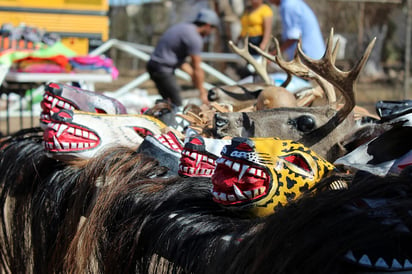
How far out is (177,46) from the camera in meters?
7.01

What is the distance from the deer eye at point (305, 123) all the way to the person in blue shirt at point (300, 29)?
12.1 feet

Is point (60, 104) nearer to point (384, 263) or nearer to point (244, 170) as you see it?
point (244, 170)

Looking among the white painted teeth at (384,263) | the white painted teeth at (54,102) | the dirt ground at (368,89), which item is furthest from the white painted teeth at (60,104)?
the dirt ground at (368,89)

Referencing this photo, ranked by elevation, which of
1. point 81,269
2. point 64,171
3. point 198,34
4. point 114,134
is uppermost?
point 198,34

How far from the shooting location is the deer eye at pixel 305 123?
7.83 feet

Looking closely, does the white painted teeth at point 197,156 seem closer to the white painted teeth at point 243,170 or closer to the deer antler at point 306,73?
the white painted teeth at point 243,170

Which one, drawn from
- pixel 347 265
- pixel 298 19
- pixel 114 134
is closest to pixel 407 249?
pixel 347 265

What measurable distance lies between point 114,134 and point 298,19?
13.1ft

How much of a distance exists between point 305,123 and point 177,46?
187 inches

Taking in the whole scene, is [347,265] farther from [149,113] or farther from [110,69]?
[110,69]

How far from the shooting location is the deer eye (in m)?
2.39

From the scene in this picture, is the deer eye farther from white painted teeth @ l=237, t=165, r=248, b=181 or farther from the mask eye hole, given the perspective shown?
white painted teeth @ l=237, t=165, r=248, b=181

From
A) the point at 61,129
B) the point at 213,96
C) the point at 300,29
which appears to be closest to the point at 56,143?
the point at 61,129

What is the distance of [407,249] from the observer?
3.88 feet
